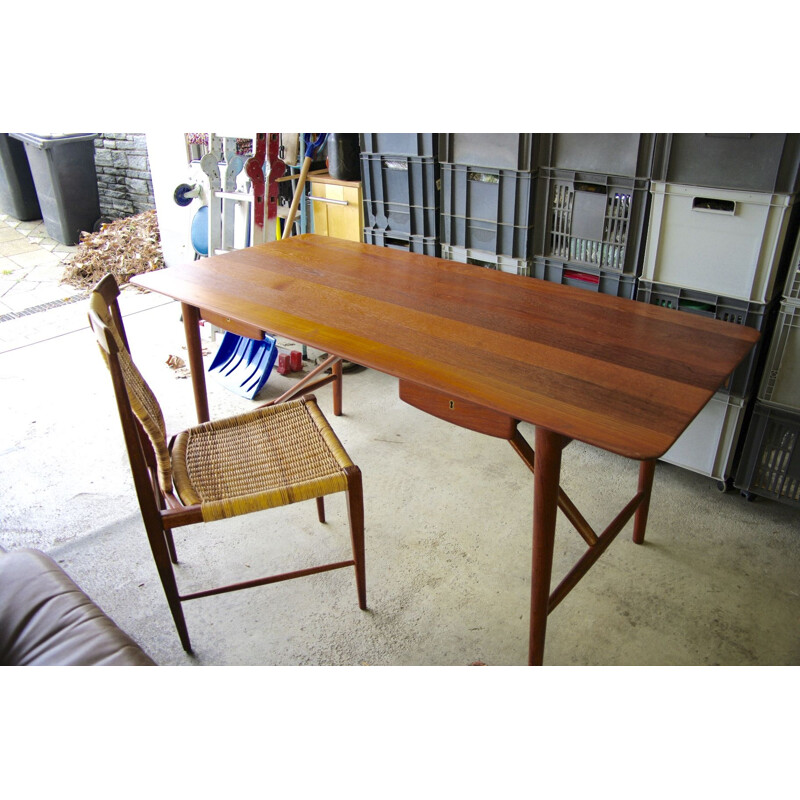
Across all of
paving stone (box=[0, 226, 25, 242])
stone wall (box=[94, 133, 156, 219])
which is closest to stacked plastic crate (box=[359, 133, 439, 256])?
stone wall (box=[94, 133, 156, 219])

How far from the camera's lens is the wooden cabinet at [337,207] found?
11.3 feet

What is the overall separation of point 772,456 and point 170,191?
392 centimetres

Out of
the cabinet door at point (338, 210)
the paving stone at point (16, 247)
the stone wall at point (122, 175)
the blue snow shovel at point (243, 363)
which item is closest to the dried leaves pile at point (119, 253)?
the stone wall at point (122, 175)

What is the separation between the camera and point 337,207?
11.6 feet

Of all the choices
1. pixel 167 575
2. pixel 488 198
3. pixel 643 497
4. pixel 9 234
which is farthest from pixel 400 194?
pixel 9 234

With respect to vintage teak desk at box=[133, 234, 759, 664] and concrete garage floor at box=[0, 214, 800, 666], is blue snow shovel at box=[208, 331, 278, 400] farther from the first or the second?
vintage teak desk at box=[133, 234, 759, 664]

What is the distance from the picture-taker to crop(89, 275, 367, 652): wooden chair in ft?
5.78

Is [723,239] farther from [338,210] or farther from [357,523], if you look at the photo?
[338,210]

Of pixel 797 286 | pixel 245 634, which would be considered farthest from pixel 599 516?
pixel 245 634

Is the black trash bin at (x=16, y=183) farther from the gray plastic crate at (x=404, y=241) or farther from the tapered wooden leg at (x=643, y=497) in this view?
the tapered wooden leg at (x=643, y=497)

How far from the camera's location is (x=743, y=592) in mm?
2195

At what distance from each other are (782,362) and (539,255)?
A: 0.97 metres
